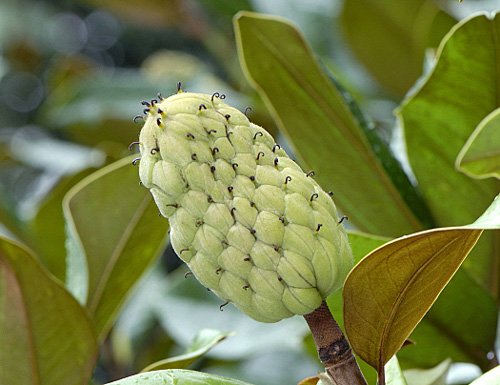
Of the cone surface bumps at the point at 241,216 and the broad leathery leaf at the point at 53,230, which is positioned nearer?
the cone surface bumps at the point at 241,216

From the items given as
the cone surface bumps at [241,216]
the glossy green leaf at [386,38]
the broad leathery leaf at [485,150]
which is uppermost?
the broad leathery leaf at [485,150]

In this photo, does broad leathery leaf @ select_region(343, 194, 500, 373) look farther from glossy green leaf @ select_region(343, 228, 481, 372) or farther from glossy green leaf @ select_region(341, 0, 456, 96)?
glossy green leaf @ select_region(341, 0, 456, 96)

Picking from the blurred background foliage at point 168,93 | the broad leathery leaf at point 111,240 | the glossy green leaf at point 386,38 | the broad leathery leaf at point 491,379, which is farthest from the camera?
the glossy green leaf at point 386,38

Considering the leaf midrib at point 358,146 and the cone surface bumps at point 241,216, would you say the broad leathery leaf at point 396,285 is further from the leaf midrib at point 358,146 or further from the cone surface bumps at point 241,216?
the leaf midrib at point 358,146

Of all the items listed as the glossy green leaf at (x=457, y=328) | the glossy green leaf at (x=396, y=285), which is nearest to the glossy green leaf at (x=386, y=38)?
the glossy green leaf at (x=457, y=328)

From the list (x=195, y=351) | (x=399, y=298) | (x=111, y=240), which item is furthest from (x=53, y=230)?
(x=399, y=298)

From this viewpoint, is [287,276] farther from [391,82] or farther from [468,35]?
[391,82]

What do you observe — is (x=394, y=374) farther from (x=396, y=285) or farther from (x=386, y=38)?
(x=386, y=38)
